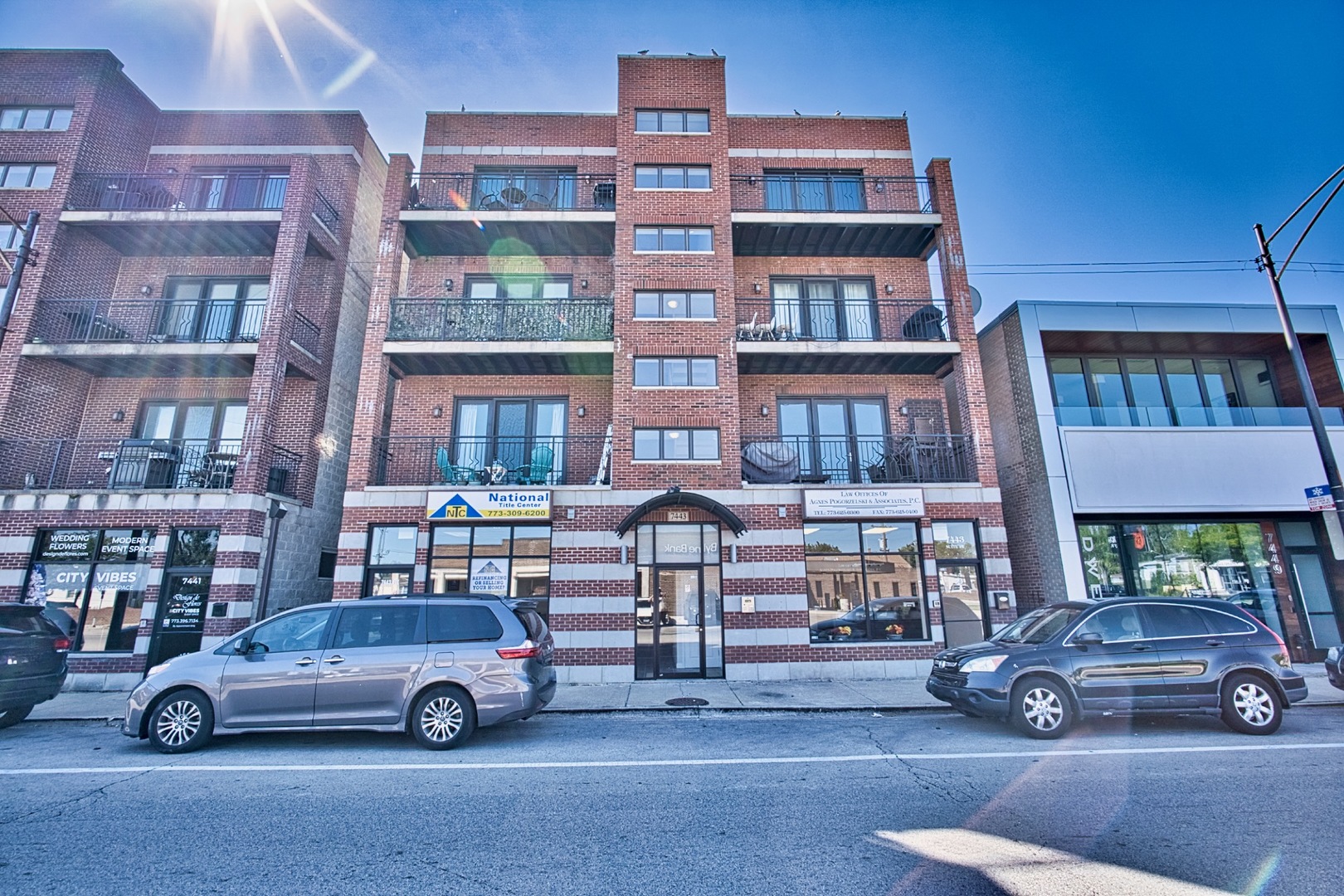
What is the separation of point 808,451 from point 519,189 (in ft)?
32.3

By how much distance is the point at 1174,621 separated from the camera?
802cm

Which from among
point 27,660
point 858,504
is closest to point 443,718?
point 27,660

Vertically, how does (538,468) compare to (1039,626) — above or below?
above

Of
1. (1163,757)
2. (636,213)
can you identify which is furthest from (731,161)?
(1163,757)

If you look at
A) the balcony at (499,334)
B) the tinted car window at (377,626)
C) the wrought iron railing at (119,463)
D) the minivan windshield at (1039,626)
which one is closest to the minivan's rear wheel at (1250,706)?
the minivan windshield at (1039,626)

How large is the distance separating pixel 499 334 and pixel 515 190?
403 centimetres

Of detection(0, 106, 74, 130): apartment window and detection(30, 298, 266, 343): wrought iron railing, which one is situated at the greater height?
detection(0, 106, 74, 130): apartment window

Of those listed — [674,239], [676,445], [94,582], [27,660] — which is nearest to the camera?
[27,660]

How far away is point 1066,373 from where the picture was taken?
14.9m

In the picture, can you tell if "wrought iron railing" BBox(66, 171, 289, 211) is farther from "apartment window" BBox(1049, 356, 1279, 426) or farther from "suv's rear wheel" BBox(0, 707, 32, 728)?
"apartment window" BBox(1049, 356, 1279, 426)

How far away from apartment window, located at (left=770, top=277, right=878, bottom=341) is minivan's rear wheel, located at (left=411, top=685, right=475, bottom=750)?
11.1 m

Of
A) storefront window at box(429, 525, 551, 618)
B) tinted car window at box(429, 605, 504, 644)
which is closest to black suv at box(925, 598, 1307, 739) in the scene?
tinted car window at box(429, 605, 504, 644)

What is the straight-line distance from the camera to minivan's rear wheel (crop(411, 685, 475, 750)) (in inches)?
279

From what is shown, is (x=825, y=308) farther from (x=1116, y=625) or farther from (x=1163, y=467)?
(x=1116, y=625)
